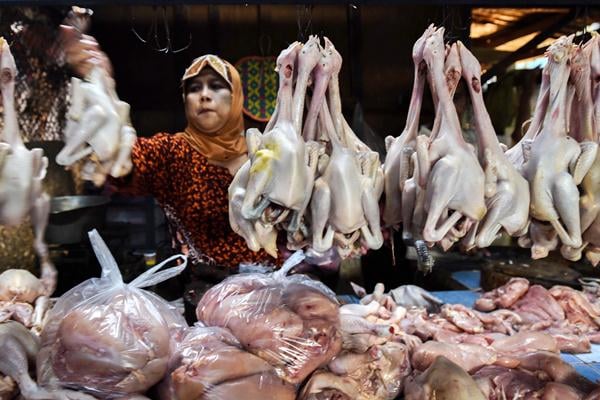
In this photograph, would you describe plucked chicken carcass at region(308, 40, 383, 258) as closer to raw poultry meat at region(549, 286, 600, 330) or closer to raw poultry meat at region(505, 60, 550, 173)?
raw poultry meat at region(505, 60, 550, 173)

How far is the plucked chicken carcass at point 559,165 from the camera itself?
144 cm

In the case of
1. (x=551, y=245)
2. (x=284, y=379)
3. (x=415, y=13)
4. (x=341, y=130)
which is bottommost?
(x=284, y=379)

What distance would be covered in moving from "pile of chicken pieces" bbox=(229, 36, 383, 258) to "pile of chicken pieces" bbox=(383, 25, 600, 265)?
0.40 feet

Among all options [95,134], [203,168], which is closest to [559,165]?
[95,134]

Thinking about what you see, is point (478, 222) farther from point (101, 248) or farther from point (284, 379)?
point (101, 248)

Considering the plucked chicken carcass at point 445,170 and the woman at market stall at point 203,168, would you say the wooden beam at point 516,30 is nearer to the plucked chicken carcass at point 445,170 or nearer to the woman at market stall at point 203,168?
the woman at market stall at point 203,168

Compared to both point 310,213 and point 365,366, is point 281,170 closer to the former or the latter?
point 310,213

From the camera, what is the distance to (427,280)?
3.90 meters

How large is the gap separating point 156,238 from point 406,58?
2.29 m

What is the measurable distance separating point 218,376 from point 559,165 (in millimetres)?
1067

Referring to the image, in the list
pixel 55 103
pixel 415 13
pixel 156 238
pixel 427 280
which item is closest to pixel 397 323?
pixel 427 280

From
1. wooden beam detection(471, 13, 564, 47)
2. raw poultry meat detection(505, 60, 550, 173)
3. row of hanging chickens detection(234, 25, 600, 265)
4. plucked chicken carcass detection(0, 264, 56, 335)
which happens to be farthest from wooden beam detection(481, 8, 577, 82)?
plucked chicken carcass detection(0, 264, 56, 335)

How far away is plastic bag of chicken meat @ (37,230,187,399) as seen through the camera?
1335 mm

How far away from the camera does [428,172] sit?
1.39 m
